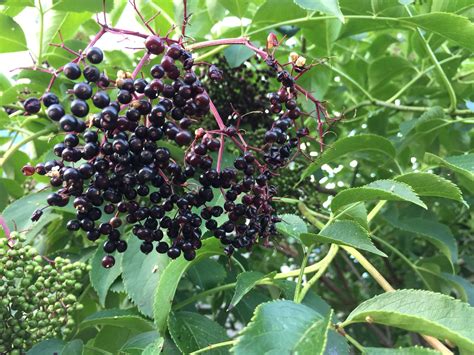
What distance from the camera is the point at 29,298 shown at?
1089 mm

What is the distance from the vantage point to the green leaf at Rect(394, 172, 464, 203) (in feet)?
3.21

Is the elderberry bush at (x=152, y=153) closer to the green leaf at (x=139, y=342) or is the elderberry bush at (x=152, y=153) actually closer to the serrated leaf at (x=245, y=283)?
the serrated leaf at (x=245, y=283)

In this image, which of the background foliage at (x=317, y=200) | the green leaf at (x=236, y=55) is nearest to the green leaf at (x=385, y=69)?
the background foliage at (x=317, y=200)

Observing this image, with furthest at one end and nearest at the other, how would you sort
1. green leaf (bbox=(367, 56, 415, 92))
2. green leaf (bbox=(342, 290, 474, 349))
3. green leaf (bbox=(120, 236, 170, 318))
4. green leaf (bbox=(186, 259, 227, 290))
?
green leaf (bbox=(367, 56, 415, 92)), green leaf (bbox=(186, 259, 227, 290)), green leaf (bbox=(120, 236, 170, 318)), green leaf (bbox=(342, 290, 474, 349))

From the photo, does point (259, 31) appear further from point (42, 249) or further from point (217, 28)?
point (42, 249)

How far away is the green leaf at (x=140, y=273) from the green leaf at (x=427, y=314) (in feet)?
1.51

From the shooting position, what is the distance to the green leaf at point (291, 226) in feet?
3.63

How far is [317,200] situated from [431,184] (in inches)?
32.4

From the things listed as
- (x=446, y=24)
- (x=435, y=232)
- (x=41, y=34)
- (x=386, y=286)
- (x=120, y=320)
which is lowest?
(x=435, y=232)

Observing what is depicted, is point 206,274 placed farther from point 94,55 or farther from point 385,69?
point 385,69

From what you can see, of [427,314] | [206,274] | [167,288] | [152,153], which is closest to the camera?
[427,314]

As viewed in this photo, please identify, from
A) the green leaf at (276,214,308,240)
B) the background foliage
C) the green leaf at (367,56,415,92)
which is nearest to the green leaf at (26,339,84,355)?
the background foliage

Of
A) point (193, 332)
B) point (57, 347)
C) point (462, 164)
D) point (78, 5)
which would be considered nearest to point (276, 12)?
point (78, 5)

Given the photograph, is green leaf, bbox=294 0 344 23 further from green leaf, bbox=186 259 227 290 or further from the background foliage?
green leaf, bbox=186 259 227 290
